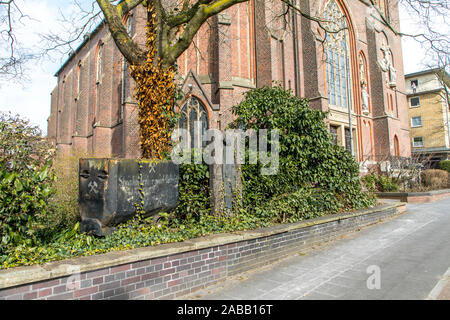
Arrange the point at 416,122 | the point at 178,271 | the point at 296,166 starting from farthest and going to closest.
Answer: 1. the point at 416,122
2. the point at 296,166
3. the point at 178,271

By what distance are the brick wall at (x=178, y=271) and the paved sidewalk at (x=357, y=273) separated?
174 mm

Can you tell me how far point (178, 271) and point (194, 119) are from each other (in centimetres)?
1252

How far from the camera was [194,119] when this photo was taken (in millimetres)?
15742

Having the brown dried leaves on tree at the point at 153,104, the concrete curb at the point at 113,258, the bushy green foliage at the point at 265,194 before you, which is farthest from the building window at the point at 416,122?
the brown dried leaves on tree at the point at 153,104

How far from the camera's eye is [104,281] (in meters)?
3.17

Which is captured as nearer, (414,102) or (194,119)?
(194,119)

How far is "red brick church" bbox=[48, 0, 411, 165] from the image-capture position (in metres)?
15.8

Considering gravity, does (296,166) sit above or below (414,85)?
below

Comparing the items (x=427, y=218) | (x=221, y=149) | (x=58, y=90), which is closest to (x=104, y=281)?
(x=221, y=149)

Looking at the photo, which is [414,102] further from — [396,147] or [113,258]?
[113,258]

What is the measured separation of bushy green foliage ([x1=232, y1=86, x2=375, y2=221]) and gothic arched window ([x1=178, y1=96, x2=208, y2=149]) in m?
7.93

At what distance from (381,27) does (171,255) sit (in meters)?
30.3

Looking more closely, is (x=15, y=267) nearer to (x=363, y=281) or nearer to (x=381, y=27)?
(x=363, y=281)

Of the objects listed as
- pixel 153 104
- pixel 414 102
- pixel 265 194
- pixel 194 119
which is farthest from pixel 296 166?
A: pixel 414 102
